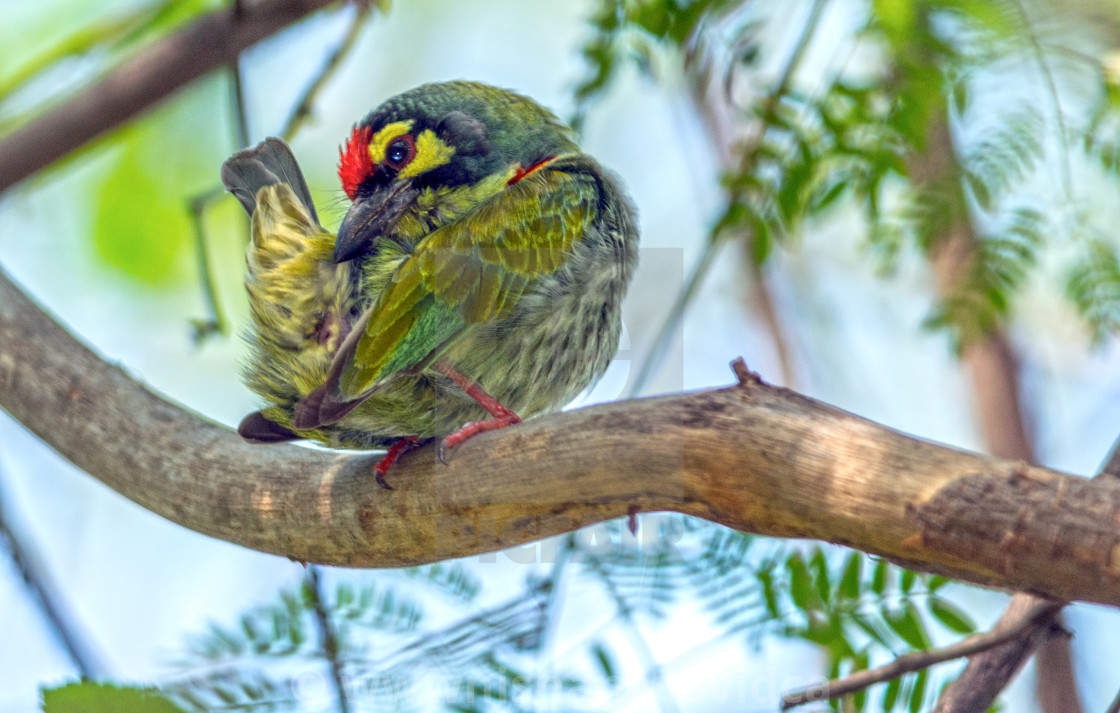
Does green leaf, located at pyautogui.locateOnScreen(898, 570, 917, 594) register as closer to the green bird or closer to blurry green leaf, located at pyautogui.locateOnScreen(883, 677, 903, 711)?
blurry green leaf, located at pyautogui.locateOnScreen(883, 677, 903, 711)

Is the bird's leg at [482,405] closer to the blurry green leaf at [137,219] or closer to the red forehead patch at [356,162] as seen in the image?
the red forehead patch at [356,162]

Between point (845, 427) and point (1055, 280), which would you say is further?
point (1055, 280)

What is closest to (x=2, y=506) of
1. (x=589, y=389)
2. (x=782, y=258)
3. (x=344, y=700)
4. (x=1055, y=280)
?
A: (x=344, y=700)

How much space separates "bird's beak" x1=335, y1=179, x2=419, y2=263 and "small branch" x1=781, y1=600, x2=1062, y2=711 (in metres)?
1.55

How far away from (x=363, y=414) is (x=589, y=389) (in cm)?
79

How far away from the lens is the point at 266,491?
2.55 meters

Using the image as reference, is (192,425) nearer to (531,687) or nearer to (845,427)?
A: (531,687)

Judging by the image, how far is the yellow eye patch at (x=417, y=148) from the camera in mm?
2939

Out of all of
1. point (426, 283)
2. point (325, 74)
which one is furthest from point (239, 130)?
point (426, 283)

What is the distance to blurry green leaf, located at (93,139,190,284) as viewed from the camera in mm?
5051

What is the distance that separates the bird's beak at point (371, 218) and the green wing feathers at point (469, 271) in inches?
5.5

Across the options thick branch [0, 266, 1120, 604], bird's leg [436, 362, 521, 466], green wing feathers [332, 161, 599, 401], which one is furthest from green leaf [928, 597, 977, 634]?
green wing feathers [332, 161, 599, 401]

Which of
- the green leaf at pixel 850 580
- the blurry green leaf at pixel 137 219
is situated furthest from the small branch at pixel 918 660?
the blurry green leaf at pixel 137 219

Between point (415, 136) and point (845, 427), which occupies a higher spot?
point (415, 136)
